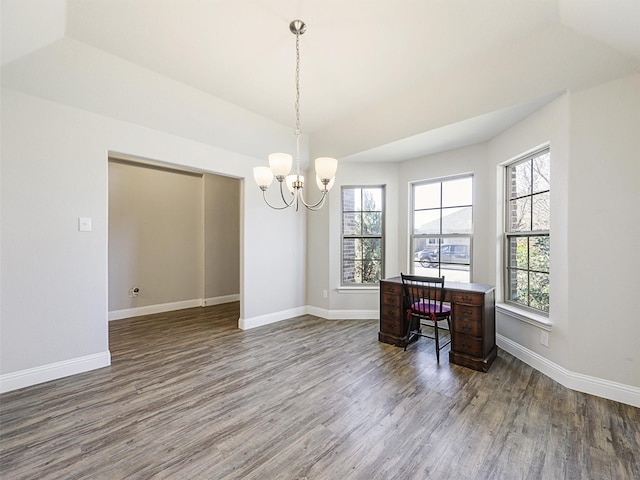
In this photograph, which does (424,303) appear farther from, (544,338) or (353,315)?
(353,315)

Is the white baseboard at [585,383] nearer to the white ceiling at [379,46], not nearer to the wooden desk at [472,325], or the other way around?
the wooden desk at [472,325]

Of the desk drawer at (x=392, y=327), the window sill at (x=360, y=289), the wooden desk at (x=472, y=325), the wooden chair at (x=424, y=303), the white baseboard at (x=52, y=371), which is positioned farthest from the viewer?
the window sill at (x=360, y=289)

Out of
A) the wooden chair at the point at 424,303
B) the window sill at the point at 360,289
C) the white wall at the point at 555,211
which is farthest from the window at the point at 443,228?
the white wall at the point at 555,211

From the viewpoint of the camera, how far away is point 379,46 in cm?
232

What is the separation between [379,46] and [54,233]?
327 cm

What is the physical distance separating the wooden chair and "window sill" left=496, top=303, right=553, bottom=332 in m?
0.66

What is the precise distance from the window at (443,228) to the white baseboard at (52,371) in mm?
3970

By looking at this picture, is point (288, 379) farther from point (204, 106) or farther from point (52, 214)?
point (204, 106)

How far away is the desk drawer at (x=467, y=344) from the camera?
2.70 metres

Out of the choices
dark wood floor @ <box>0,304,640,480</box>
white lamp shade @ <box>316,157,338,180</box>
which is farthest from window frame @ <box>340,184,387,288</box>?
white lamp shade @ <box>316,157,338,180</box>

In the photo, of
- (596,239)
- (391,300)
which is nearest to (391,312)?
(391,300)

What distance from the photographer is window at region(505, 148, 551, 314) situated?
279cm

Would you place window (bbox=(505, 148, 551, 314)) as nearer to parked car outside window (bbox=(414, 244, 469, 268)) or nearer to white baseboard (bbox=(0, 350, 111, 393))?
parked car outside window (bbox=(414, 244, 469, 268))

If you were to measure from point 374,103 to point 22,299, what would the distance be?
3.91 m
